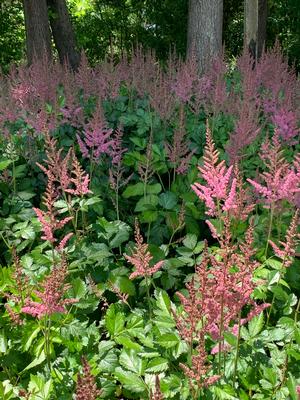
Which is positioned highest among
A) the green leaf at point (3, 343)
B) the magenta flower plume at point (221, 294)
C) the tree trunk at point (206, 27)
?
the tree trunk at point (206, 27)

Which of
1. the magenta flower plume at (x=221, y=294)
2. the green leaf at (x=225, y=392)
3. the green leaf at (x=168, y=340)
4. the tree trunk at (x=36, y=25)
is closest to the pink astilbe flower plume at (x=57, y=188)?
the green leaf at (x=168, y=340)

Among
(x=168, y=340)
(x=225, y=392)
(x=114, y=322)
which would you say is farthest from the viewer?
(x=114, y=322)

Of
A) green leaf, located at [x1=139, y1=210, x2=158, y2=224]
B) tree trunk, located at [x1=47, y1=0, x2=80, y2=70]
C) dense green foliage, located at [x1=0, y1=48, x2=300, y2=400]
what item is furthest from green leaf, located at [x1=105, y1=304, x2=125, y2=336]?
tree trunk, located at [x1=47, y1=0, x2=80, y2=70]

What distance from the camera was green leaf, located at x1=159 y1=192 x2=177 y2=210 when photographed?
11.6 ft

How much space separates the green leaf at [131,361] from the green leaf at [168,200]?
52.9 inches

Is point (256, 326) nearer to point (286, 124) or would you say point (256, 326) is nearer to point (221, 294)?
point (221, 294)

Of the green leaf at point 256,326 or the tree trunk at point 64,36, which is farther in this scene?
the tree trunk at point 64,36

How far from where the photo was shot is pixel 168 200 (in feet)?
11.8

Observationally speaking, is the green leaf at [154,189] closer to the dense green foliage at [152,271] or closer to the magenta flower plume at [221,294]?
the dense green foliage at [152,271]

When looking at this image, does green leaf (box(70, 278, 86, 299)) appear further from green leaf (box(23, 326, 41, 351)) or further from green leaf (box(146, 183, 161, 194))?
green leaf (box(146, 183, 161, 194))

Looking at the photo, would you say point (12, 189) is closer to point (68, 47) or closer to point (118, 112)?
point (118, 112)

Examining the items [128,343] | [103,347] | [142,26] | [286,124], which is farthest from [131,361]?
[142,26]

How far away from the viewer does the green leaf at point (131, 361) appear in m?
2.28

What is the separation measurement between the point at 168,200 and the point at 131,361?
147 cm
